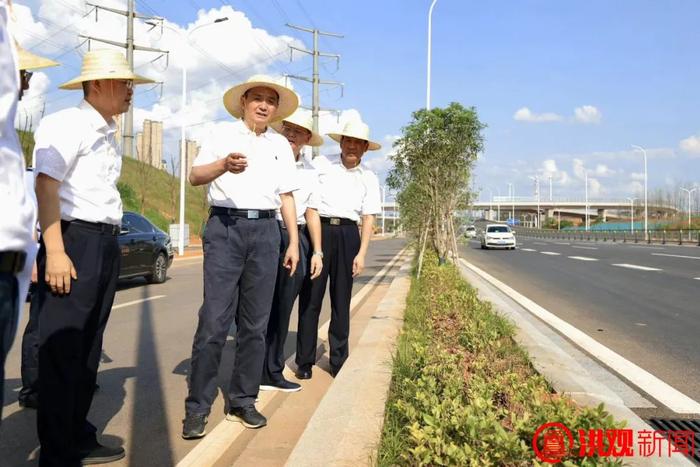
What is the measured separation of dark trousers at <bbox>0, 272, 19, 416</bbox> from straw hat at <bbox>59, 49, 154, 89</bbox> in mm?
1904

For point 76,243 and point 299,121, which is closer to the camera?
point 76,243

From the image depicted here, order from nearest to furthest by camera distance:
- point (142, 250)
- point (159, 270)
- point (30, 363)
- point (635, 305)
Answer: point (30, 363) → point (635, 305) → point (142, 250) → point (159, 270)

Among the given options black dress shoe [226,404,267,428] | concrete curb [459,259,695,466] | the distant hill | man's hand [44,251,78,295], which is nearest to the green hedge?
concrete curb [459,259,695,466]

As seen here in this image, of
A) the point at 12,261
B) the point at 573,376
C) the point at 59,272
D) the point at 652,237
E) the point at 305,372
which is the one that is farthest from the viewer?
the point at 652,237

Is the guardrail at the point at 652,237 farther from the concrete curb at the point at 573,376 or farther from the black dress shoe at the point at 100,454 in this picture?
the black dress shoe at the point at 100,454

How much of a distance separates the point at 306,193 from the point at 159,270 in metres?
8.18

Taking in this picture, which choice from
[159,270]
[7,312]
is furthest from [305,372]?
[159,270]

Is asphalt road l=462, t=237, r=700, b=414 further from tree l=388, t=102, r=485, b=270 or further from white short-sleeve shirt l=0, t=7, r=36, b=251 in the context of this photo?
white short-sleeve shirt l=0, t=7, r=36, b=251

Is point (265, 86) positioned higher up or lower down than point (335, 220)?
higher up

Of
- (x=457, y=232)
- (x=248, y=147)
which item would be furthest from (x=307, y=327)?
(x=457, y=232)

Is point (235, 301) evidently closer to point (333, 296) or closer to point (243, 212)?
point (243, 212)

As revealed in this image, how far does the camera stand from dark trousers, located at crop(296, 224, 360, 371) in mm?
4711

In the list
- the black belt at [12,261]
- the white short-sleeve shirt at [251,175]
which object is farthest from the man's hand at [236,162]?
the black belt at [12,261]

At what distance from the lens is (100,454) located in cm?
313
